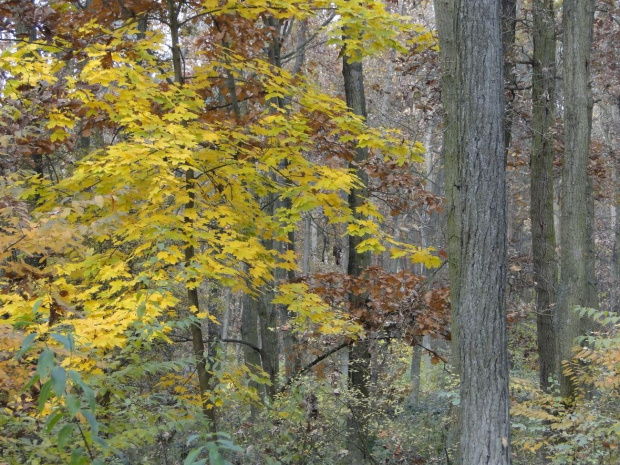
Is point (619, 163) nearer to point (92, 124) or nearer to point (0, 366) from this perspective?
point (92, 124)

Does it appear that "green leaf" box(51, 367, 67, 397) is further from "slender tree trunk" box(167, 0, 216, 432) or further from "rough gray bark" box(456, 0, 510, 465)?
"slender tree trunk" box(167, 0, 216, 432)

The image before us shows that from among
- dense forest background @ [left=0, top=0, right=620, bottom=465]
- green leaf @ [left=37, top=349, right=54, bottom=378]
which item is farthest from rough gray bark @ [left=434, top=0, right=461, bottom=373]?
green leaf @ [left=37, top=349, right=54, bottom=378]

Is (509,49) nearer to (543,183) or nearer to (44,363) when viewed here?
(543,183)

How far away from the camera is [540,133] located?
9.63 meters

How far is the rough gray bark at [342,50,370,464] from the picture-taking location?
8242 mm

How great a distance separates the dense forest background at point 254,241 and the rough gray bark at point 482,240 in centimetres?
2

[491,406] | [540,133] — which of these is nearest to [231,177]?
[491,406]

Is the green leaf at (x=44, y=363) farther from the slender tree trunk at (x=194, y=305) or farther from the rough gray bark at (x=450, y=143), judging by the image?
the rough gray bark at (x=450, y=143)

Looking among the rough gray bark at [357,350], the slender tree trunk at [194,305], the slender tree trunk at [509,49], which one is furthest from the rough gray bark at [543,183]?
the slender tree trunk at [194,305]

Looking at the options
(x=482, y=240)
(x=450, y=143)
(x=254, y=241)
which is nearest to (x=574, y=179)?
(x=450, y=143)

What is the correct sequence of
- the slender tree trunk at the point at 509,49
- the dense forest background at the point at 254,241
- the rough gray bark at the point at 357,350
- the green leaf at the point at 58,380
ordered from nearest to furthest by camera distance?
the green leaf at the point at 58,380, the dense forest background at the point at 254,241, the rough gray bark at the point at 357,350, the slender tree trunk at the point at 509,49

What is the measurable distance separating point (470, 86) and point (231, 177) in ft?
9.82

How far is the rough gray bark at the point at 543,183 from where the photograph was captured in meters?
9.73

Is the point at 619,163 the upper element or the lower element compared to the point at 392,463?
upper
